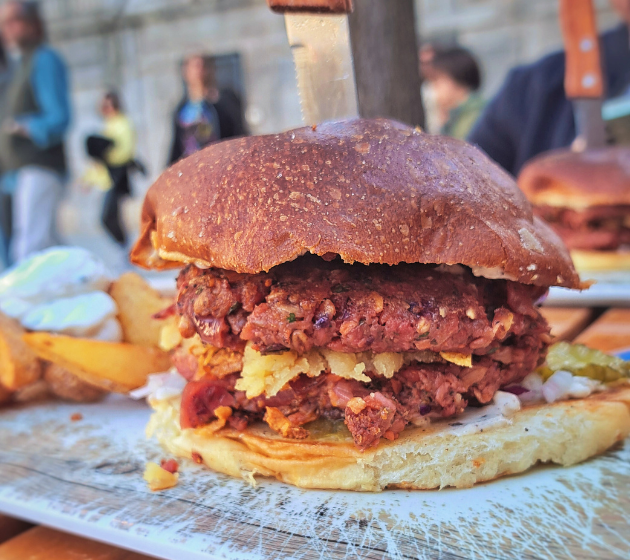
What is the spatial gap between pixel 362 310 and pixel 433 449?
39cm

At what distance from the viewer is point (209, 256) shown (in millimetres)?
1548

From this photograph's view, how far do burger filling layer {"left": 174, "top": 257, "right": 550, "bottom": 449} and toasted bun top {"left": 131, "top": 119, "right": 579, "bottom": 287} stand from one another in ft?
0.38

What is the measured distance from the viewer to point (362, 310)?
1502 mm

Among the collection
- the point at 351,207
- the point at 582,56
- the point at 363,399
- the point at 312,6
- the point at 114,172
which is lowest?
the point at 363,399

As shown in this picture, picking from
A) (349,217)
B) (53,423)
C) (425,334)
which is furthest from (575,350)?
(53,423)

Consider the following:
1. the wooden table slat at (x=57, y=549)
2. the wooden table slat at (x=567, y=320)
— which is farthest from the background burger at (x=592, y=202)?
the wooden table slat at (x=57, y=549)

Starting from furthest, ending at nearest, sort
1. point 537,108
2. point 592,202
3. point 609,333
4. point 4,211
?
point 4,211
point 537,108
point 592,202
point 609,333

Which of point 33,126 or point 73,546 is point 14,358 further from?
point 33,126

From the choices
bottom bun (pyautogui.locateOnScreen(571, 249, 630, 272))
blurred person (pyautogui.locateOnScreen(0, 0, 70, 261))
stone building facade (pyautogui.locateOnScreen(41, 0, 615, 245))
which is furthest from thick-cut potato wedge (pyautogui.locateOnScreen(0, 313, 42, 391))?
stone building facade (pyautogui.locateOnScreen(41, 0, 615, 245))

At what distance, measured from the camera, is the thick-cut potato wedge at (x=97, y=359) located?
84.8 inches

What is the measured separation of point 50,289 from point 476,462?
65.9 inches

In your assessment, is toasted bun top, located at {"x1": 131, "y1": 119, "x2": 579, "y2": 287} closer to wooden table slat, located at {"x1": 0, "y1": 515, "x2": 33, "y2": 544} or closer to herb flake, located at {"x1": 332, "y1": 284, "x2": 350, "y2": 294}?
herb flake, located at {"x1": 332, "y1": 284, "x2": 350, "y2": 294}

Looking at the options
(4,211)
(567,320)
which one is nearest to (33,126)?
(4,211)

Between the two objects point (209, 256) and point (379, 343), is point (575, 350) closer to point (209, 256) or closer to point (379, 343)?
point (379, 343)
